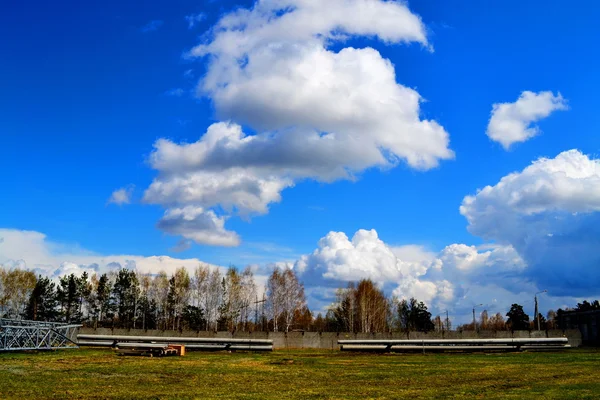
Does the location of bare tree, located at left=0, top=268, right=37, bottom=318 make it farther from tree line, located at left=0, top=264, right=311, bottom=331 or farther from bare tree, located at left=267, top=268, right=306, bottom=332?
bare tree, located at left=267, top=268, right=306, bottom=332

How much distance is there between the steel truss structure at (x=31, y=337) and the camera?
34062 millimetres

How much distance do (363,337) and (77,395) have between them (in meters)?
50.1

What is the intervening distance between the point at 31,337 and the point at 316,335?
103 feet

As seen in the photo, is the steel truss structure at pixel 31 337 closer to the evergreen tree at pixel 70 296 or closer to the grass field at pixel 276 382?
the grass field at pixel 276 382

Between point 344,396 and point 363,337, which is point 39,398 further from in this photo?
point 363,337

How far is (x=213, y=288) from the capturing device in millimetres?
99438

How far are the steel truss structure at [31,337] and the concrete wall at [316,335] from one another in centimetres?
1813

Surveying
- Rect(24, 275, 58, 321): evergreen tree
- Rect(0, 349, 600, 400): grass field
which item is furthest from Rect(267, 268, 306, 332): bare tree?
Rect(0, 349, 600, 400): grass field

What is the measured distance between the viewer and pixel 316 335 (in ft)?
193

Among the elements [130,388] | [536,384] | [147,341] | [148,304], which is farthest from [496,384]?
[148,304]

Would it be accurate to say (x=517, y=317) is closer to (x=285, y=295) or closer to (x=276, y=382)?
(x=285, y=295)

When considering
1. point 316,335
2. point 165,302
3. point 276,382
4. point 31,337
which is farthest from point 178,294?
point 276,382

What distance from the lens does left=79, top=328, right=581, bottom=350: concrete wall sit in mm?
57438

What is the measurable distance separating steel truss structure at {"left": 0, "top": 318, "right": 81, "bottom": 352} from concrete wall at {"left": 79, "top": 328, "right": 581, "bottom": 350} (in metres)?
18.1
